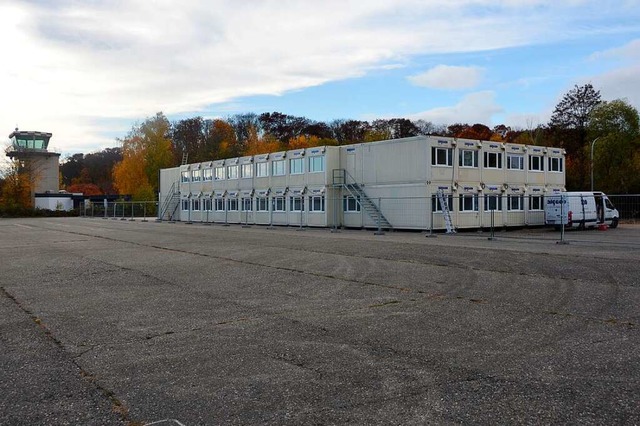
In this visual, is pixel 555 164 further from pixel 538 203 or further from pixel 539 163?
pixel 538 203

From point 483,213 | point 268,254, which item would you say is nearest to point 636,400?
point 268,254

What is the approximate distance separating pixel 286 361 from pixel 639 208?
27.4 metres

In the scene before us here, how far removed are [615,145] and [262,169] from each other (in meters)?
35.1

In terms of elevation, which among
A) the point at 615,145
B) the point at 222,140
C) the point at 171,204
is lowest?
the point at 171,204

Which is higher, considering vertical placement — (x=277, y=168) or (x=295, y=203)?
(x=277, y=168)

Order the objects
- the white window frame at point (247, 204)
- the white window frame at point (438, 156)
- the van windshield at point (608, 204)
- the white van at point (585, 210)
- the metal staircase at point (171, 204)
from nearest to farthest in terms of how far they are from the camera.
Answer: the white window frame at point (438, 156) → the van windshield at point (608, 204) → the white van at point (585, 210) → the white window frame at point (247, 204) → the metal staircase at point (171, 204)

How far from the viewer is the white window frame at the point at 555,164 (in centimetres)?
4191

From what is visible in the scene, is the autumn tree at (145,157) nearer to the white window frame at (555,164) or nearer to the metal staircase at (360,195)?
the metal staircase at (360,195)

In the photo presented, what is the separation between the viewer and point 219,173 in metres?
53.0

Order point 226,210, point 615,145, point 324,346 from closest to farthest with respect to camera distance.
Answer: point 324,346
point 226,210
point 615,145

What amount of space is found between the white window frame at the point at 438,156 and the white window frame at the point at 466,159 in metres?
0.95

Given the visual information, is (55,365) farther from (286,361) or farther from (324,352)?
(324,352)

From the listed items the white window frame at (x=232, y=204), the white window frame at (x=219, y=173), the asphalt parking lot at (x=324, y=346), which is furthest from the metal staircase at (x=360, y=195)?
the asphalt parking lot at (x=324, y=346)

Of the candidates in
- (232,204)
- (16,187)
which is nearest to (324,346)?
(232,204)
